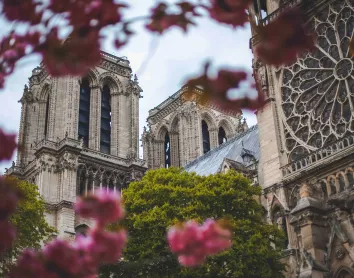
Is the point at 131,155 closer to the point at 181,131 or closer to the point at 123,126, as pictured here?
the point at 123,126

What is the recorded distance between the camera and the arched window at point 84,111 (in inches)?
1976

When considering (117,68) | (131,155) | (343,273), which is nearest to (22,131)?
(131,155)

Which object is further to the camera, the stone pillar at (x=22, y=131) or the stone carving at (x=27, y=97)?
the stone carving at (x=27, y=97)

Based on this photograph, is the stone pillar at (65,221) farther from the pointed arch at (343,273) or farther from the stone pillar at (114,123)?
the pointed arch at (343,273)

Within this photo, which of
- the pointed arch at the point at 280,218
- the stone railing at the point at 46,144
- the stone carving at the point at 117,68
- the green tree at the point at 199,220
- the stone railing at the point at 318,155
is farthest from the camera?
the stone carving at the point at 117,68

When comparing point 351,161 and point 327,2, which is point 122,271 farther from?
point 327,2

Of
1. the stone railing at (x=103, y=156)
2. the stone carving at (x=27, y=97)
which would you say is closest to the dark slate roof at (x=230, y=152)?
the stone railing at (x=103, y=156)

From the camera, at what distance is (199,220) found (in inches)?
786

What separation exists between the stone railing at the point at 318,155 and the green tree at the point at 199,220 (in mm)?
1596

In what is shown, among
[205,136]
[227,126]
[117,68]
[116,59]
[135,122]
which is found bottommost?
[135,122]

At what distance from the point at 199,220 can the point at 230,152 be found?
22.8 meters

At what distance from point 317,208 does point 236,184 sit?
3780 mm

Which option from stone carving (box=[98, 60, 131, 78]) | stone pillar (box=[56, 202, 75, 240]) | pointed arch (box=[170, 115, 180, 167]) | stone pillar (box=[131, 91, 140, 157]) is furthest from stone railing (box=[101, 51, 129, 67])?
stone pillar (box=[56, 202, 75, 240])

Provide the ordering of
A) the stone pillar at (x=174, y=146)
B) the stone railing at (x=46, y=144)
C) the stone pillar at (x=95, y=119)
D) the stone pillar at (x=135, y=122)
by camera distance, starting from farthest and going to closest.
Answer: the stone pillar at (x=174, y=146) < the stone pillar at (x=135, y=122) < the stone pillar at (x=95, y=119) < the stone railing at (x=46, y=144)
